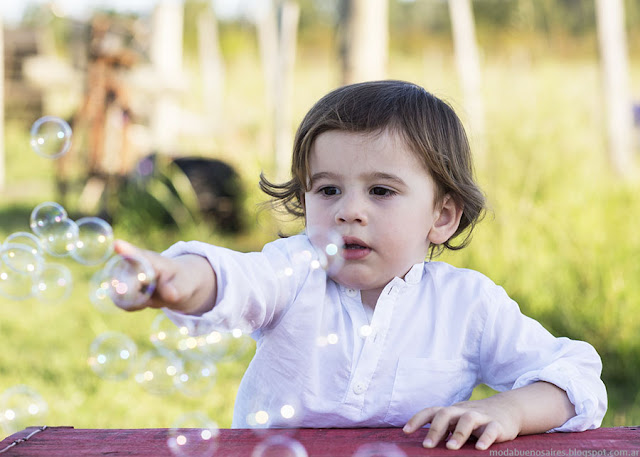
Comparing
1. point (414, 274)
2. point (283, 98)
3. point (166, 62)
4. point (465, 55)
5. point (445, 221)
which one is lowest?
point (414, 274)

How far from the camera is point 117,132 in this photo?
6.97 meters

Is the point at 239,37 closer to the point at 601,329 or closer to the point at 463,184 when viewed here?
the point at 601,329

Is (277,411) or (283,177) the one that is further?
(283,177)

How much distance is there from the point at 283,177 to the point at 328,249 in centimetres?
433

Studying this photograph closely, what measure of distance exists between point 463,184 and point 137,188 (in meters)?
5.01

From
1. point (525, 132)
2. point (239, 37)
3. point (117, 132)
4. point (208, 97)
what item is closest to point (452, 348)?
point (525, 132)

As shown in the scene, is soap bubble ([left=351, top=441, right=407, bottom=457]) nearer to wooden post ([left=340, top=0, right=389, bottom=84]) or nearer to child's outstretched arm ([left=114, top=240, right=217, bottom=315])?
child's outstretched arm ([left=114, top=240, right=217, bottom=315])

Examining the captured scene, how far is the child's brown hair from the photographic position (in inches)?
60.2

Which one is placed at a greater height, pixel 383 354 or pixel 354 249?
pixel 354 249

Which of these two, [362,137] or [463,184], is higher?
[362,137]

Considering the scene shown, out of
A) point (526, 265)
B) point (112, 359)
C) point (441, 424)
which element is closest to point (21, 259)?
point (112, 359)

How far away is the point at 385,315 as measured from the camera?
1.52 m

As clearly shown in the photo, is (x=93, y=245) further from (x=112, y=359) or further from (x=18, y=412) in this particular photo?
(x=18, y=412)

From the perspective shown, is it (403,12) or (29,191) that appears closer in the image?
(29,191)
